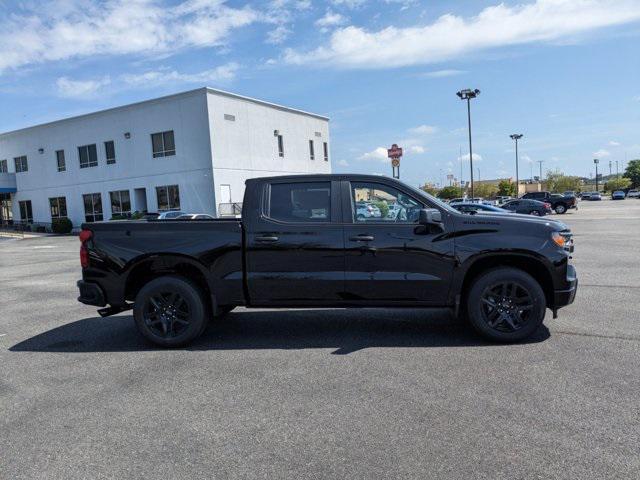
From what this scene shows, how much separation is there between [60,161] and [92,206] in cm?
506

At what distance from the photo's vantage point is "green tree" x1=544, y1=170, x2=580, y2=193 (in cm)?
12319

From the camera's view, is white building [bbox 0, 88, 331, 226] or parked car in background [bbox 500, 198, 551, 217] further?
parked car in background [bbox 500, 198, 551, 217]

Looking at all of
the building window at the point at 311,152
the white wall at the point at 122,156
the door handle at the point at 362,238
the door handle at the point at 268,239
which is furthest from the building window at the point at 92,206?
the door handle at the point at 362,238

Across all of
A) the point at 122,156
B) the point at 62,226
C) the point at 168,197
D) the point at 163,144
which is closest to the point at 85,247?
the point at 168,197

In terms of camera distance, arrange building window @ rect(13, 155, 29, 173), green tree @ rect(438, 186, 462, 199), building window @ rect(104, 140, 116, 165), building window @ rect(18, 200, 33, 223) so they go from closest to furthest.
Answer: building window @ rect(104, 140, 116, 165)
building window @ rect(13, 155, 29, 173)
building window @ rect(18, 200, 33, 223)
green tree @ rect(438, 186, 462, 199)

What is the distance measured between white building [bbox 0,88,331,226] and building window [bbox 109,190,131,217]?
2.8 inches

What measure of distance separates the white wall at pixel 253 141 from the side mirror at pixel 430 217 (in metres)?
28.4

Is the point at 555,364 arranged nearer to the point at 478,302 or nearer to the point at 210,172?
the point at 478,302

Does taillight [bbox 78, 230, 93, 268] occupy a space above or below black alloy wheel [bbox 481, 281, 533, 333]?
above

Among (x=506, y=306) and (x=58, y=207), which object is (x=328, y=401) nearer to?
(x=506, y=306)

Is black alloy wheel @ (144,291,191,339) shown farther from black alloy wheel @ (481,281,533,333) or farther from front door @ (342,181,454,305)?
black alloy wheel @ (481,281,533,333)

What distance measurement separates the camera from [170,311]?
600cm

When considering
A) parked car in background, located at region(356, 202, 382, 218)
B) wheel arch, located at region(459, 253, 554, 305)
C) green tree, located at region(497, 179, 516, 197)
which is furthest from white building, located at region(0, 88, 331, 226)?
green tree, located at region(497, 179, 516, 197)

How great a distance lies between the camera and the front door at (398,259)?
5.66 metres
